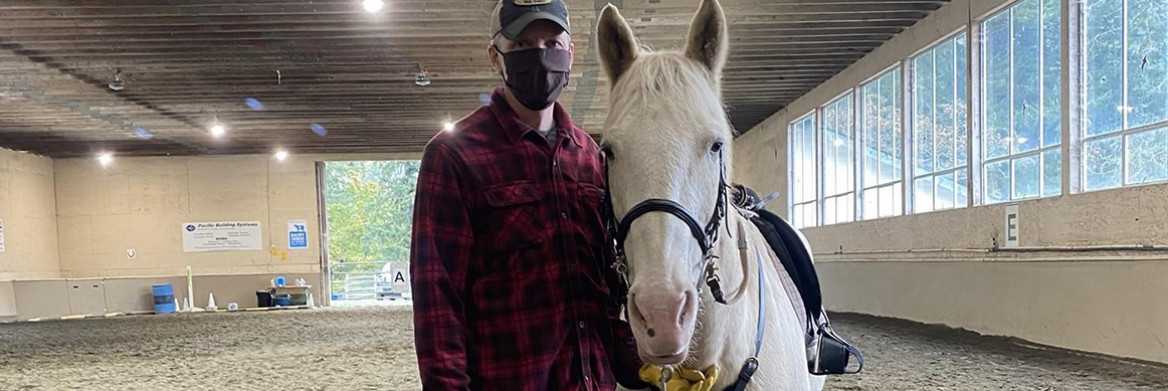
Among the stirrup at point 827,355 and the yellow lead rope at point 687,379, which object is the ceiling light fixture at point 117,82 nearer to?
the stirrup at point 827,355

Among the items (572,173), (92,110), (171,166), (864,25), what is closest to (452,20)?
(864,25)

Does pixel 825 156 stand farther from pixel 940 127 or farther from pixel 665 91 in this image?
pixel 665 91

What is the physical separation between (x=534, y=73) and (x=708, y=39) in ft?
1.28

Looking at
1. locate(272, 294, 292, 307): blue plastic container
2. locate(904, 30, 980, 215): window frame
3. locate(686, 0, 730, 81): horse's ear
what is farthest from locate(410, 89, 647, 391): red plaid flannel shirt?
locate(272, 294, 292, 307): blue plastic container

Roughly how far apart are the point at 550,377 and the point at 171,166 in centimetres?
1876

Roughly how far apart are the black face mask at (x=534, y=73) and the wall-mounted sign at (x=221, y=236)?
17.4m

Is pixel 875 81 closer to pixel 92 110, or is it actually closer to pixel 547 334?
pixel 547 334

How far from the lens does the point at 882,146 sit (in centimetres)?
957

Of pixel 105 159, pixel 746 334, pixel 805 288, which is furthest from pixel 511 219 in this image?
pixel 105 159

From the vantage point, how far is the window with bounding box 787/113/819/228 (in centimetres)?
1219

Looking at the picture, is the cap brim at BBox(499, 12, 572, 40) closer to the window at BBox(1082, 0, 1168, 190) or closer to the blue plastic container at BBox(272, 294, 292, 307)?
the window at BBox(1082, 0, 1168, 190)

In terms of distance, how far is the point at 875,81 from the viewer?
9.64 metres

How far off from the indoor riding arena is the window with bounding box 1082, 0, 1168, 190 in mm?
20

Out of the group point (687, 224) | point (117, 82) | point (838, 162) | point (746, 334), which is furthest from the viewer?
point (838, 162)
